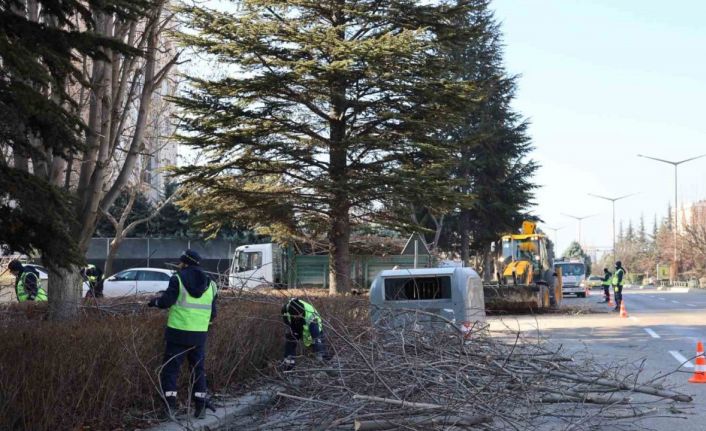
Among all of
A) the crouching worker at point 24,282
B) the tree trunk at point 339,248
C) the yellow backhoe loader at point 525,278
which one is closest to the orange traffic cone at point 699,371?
the crouching worker at point 24,282

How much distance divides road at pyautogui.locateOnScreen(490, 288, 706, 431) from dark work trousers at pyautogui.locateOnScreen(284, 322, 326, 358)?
113 inches

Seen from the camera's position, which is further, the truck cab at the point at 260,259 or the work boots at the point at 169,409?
the truck cab at the point at 260,259

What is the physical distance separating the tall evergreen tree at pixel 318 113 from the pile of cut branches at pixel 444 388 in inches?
459

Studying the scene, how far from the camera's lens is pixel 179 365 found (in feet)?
26.8

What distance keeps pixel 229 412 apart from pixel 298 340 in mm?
1839

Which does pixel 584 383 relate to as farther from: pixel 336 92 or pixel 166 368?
pixel 336 92

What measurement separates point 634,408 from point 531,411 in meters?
1.27

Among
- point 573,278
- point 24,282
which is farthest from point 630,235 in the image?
point 24,282

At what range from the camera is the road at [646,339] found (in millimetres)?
9773

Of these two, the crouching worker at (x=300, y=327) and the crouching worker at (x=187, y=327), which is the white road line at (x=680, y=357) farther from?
the crouching worker at (x=187, y=327)

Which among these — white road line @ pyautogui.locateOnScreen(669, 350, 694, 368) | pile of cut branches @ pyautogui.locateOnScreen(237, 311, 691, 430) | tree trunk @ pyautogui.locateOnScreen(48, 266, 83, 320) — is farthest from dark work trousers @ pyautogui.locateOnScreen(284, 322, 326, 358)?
white road line @ pyautogui.locateOnScreen(669, 350, 694, 368)

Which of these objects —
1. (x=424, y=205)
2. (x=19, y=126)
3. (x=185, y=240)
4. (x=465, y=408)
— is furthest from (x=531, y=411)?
(x=185, y=240)

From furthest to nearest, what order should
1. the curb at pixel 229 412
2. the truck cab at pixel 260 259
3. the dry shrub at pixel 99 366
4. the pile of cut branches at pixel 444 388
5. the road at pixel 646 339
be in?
1. the truck cab at pixel 260 259
2. the road at pixel 646 339
3. the curb at pixel 229 412
4. the pile of cut branches at pixel 444 388
5. the dry shrub at pixel 99 366

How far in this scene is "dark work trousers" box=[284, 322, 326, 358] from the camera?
9523 mm
